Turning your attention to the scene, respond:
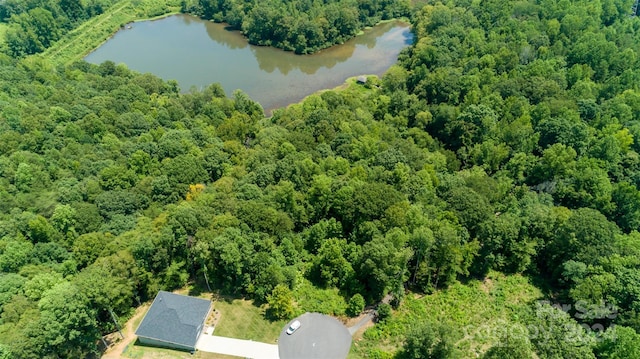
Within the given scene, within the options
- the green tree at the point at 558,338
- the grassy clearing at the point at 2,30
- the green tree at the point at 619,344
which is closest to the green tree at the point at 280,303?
the green tree at the point at 558,338

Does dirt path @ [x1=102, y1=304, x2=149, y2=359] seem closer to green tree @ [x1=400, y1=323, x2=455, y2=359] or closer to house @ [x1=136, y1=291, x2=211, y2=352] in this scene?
house @ [x1=136, y1=291, x2=211, y2=352]

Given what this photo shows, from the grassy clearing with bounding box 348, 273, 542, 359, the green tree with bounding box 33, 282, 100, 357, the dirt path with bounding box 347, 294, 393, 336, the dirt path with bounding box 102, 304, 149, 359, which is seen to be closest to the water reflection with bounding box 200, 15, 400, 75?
the grassy clearing with bounding box 348, 273, 542, 359

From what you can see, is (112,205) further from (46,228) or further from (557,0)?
(557,0)

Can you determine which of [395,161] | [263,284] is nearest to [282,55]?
[395,161]

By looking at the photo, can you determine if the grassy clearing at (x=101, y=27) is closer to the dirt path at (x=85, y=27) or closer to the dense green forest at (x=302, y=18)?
the dirt path at (x=85, y=27)

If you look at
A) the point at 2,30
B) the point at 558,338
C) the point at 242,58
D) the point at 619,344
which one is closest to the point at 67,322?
the point at 558,338

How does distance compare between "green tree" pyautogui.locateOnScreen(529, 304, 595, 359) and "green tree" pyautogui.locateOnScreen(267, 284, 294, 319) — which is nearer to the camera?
"green tree" pyautogui.locateOnScreen(529, 304, 595, 359)
